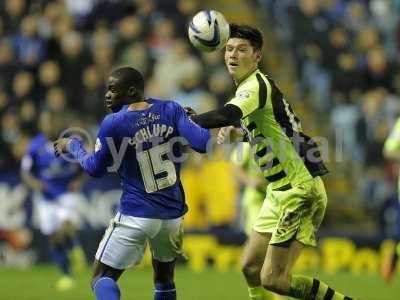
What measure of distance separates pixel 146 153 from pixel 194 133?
41 cm

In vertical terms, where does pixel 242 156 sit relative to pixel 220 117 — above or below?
below

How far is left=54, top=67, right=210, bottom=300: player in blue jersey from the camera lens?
329 inches

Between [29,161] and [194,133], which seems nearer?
[194,133]

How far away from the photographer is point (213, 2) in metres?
20.1

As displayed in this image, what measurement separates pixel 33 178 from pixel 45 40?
4.29 meters

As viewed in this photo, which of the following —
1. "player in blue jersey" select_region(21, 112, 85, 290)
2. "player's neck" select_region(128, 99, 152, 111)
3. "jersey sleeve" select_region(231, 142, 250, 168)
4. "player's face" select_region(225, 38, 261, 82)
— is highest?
"player's face" select_region(225, 38, 261, 82)

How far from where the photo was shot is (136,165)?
8.49 meters

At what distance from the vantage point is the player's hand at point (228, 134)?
29.2 ft

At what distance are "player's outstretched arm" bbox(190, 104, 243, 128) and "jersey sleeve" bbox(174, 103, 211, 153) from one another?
35cm

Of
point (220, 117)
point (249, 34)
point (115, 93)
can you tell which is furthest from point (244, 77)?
point (115, 93)

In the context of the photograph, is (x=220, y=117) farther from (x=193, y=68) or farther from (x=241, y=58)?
(x=193, y=68)

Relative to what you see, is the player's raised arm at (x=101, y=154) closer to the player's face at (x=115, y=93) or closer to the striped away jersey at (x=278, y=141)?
the player's face at (x=115, y=93)

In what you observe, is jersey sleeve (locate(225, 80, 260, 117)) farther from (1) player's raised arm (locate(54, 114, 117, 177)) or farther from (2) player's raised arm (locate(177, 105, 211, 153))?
(1) player's raised arm (locate(54, 114, 117, 177))

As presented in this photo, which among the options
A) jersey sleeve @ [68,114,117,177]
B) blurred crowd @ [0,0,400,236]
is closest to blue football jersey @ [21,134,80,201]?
blurred crowd @ [0,0,400,236]
